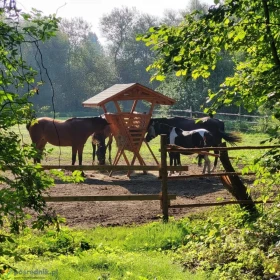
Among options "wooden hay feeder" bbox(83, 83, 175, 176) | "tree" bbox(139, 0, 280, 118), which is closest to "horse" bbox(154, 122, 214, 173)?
"wooden hay feeder" bbox(83, 83, 175, 176)

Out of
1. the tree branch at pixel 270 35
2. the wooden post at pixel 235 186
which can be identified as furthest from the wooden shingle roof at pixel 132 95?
the tree branch at pixel 270 35

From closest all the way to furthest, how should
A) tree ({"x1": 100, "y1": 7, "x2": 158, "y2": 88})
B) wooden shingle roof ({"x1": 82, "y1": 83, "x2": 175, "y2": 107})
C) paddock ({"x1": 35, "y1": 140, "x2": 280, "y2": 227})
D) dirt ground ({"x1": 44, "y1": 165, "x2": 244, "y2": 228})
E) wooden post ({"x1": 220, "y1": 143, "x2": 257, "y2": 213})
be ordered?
wooden post ({"x1": 220, "y1": 143, "x2": 257, "y2": 213})
paddock ({"x1": 35, "y1": 140, "x2": 280, "y2": 227})
dirt ground ({"x1": 44, "y1": 165, "x2": 244, "y2": 228})
wooden shingle roof ({"x1": 82, "y1": 83, "x2": 175, "y2": 107})
tree ({"x1": 100, "y1": 7, "x2": 158, "y2": 88})

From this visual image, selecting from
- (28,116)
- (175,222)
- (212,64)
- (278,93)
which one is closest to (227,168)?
(175,222)

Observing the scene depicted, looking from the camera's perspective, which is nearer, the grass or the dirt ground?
the grass

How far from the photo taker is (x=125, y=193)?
11547 mm

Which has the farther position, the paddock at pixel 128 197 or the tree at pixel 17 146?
the paddock at pixel 128 197

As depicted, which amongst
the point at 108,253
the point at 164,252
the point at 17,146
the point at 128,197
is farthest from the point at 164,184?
the point at 17,146

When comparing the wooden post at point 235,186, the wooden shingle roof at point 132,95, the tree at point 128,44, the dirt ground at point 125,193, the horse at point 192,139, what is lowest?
the dirt ground at point 125,193

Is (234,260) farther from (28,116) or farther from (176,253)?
(28,116)

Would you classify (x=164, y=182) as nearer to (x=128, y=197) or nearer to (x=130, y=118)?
(x=128, y=197)

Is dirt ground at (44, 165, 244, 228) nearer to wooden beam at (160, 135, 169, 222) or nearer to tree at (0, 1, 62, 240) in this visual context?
wooden beam at (160, 135, 169, 222)

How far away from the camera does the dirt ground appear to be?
8.89 metres

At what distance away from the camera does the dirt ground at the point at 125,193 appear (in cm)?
889

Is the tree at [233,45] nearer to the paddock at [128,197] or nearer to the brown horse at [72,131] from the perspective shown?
the paddock at [128,197]
